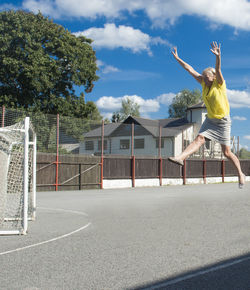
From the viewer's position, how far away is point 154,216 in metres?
9.16

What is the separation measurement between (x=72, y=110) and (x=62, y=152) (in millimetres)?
14080

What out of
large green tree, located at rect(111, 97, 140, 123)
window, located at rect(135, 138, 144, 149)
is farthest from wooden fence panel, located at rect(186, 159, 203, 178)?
large green tree, located at rect(111, 97, 140, 123)

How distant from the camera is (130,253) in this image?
5234mm

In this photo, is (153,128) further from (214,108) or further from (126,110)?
(126,110)

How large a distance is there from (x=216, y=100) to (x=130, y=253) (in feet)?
8.05

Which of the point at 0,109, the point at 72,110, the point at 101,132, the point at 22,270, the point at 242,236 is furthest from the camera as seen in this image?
the point at 72,110

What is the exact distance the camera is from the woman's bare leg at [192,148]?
5285mm

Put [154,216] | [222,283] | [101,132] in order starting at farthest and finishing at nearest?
[101,132] → [154,216] → [222,283]

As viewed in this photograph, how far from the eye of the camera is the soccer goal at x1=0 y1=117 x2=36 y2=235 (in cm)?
739

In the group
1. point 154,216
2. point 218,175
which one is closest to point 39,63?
point 218,175

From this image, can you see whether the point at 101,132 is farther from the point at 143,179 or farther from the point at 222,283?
the point at 222,283

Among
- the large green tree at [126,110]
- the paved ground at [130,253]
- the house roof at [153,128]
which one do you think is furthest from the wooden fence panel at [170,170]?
the large green tree at [126,110]

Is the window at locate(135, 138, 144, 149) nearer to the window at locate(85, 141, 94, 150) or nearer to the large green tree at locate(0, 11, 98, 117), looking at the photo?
the window at locate(85, 141, 94, 150)

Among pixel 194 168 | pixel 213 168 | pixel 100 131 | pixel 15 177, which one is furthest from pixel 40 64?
pixel 15 177
